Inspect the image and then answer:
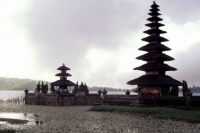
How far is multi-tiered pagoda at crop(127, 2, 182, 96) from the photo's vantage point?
A: 4478 centimetres

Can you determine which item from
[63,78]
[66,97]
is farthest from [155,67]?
[63,78]

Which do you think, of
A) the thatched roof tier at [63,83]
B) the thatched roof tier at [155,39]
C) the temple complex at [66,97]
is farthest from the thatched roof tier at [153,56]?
the thatched roof tier at [63,83]

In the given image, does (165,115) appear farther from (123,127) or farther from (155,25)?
(155,25)

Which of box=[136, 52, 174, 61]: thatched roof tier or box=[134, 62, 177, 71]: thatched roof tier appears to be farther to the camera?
box=[136, 52, 174, 61]: thatched roof tier

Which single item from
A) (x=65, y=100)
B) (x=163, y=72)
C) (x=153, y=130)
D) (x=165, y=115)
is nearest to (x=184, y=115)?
(x=165, y=115)

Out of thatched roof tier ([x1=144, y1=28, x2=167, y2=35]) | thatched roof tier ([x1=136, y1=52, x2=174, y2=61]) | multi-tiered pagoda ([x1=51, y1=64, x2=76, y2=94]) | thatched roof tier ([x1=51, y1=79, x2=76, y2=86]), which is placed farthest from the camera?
multi-tiered pagoda ([x1=51, y1=64, x2=76, y2=94])

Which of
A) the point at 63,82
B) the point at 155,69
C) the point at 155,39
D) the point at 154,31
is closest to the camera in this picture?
the point at 155,69

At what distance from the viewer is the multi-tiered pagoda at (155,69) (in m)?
44.8

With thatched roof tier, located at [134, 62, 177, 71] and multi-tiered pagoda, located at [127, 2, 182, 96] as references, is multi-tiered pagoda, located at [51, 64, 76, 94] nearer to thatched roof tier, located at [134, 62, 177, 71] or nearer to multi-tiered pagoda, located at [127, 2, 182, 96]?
multi-tiered pagoda, located at [127, 2, 182, 96]

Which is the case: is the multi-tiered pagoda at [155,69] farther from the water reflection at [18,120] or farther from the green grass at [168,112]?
the water reflection at [18,120]

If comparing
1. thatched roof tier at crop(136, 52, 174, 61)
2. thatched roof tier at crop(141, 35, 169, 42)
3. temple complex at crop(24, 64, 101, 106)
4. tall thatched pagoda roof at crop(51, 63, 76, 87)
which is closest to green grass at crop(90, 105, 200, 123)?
thatched roof tier at crop(136, 52, 174, 61)

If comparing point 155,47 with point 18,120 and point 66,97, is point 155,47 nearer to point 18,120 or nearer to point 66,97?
point 66,97

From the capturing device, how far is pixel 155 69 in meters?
46.4

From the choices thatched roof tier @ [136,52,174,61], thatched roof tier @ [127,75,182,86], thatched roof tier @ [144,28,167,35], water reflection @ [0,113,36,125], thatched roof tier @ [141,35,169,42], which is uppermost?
thatched roof tier @ [144,28,167,35]
